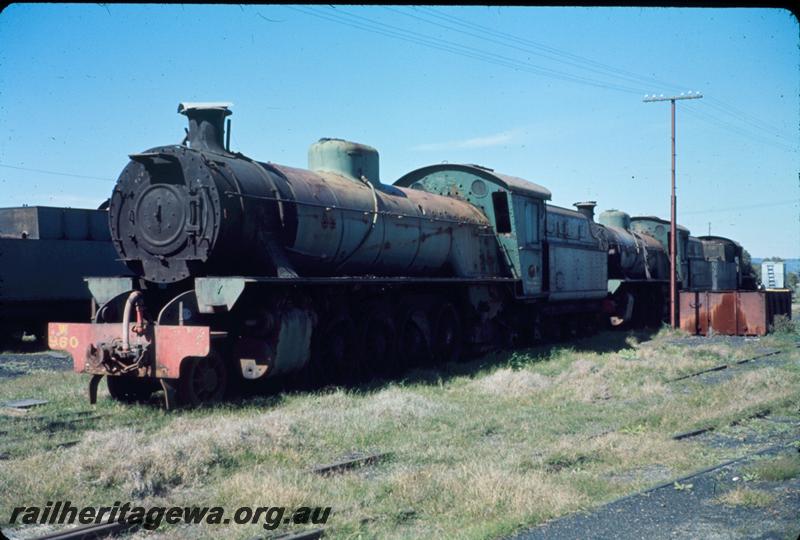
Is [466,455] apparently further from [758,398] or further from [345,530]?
[758,398]

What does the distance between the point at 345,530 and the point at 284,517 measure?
485 mm

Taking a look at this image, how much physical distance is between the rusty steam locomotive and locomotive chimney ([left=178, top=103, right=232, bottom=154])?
20 mm

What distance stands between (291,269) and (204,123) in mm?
2415

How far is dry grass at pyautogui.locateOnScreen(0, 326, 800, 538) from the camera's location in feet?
18.9

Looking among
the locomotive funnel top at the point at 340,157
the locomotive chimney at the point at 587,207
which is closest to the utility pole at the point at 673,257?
the locomotive chimney at the point at 587,207

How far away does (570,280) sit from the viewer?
731 inches

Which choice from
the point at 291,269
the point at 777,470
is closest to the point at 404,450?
the point at 777,470

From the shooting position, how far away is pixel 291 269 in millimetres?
10328

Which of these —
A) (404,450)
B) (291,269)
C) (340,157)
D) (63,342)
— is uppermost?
(340,157)

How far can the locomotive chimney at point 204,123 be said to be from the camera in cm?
1059

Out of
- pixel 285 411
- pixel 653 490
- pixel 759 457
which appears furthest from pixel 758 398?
pixel 285 411

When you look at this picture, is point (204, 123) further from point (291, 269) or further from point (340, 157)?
point (340, 157)

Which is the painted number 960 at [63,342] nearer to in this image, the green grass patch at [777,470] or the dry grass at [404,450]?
the dry grass at [404,450]

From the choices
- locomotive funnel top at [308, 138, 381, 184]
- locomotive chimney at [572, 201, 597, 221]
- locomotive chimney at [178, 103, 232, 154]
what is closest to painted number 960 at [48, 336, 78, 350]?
locomotive chimney at [178, 103, 232, 154]
